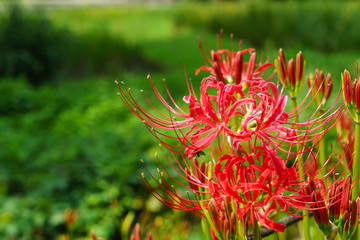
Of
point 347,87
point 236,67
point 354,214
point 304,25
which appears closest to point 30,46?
point 304,25

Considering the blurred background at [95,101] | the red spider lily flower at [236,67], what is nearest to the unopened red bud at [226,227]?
the red spider lily flower at [236,67]

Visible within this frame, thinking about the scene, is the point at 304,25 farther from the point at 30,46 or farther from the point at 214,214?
the point at 214,214

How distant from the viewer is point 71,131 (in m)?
3.97

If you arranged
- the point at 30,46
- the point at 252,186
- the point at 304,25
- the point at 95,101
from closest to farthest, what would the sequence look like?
the point at 252,186
the point at 95,101
the point at 30,46
the point at 304,25

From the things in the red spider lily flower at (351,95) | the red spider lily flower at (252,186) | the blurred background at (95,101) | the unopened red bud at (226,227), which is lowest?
the blurred background at (95,101)

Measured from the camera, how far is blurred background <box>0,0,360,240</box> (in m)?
2.73

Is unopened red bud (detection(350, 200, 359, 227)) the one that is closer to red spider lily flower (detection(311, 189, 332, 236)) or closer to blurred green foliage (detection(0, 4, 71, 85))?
red spider lily flower (detection(311, 189, 332, 236))

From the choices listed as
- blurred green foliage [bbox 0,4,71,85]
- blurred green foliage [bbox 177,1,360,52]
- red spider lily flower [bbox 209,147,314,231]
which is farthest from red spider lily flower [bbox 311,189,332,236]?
blurred green foliage [bbox 177,1,360,52]

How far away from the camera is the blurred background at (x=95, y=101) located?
2732mm

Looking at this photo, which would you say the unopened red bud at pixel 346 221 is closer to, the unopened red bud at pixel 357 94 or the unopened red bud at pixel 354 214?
the unopened red bud at pixel 354 214

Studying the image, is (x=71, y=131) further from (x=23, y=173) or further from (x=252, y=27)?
(x=252, y=27)

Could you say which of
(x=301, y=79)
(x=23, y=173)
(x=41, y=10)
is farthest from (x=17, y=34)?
(x=301, y=79)

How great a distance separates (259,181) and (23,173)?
8.77 feet

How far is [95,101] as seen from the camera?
497 cm
